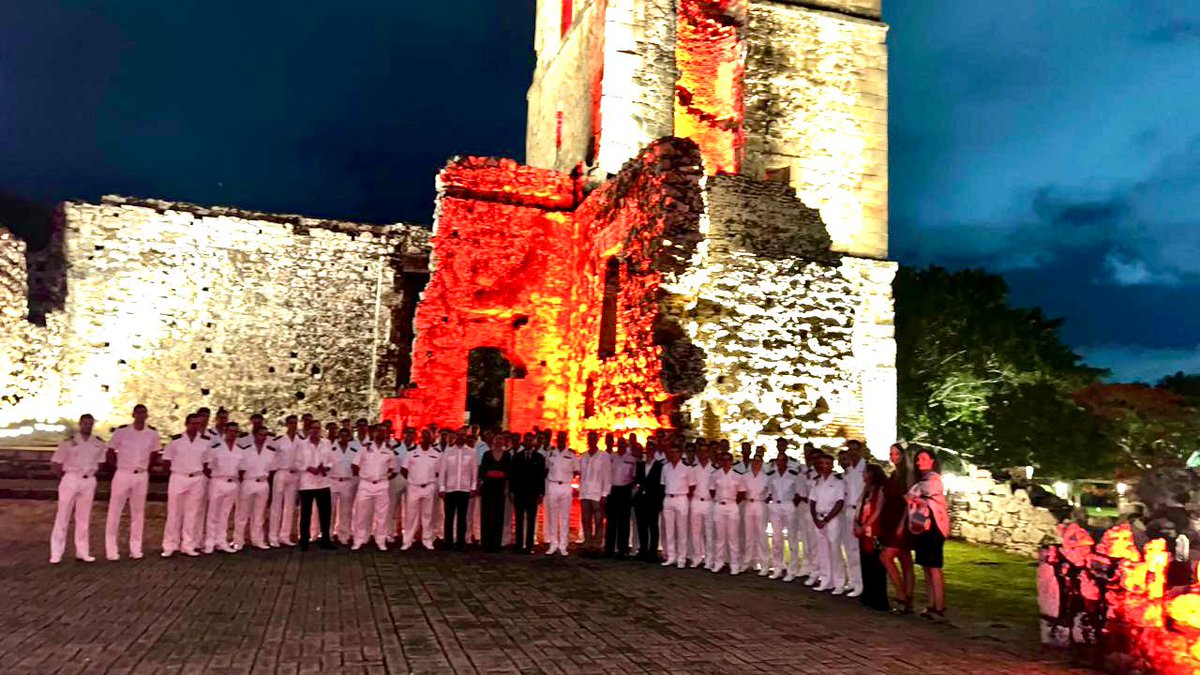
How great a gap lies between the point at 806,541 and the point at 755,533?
575 millimetres

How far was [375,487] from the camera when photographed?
9.82 m

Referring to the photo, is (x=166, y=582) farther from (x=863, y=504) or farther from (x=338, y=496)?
(x=863, y=504)

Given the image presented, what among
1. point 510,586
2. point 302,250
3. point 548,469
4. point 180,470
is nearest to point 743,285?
point 548,469

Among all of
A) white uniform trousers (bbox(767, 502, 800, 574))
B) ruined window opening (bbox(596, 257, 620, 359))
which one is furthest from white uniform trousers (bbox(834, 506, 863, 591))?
ruined window opening (bbox(596, 257, 620, 359))

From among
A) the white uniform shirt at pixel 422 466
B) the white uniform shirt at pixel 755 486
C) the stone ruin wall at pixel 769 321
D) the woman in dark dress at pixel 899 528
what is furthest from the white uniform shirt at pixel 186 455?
the woman in dark dress at pixel 899 528

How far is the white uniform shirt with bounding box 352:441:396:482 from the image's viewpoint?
32.2 ft

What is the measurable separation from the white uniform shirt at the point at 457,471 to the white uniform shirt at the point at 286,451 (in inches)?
63.3

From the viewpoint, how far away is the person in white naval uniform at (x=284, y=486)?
31.6ft

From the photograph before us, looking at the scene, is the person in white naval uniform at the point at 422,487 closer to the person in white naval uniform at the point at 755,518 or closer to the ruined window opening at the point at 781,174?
the person in white naval uniform at the point at 755,518

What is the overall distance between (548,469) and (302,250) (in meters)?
13.0

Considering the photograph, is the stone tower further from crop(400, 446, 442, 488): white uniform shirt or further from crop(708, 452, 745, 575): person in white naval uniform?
crop(708, 452, 745, 575): person in white naval uniform

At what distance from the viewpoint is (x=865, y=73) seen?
2134 cm

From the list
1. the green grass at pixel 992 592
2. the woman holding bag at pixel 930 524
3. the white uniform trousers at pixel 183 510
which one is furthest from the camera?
the white uniform trousers at pixel 183 510

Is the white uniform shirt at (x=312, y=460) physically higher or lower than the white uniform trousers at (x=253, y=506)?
higher
